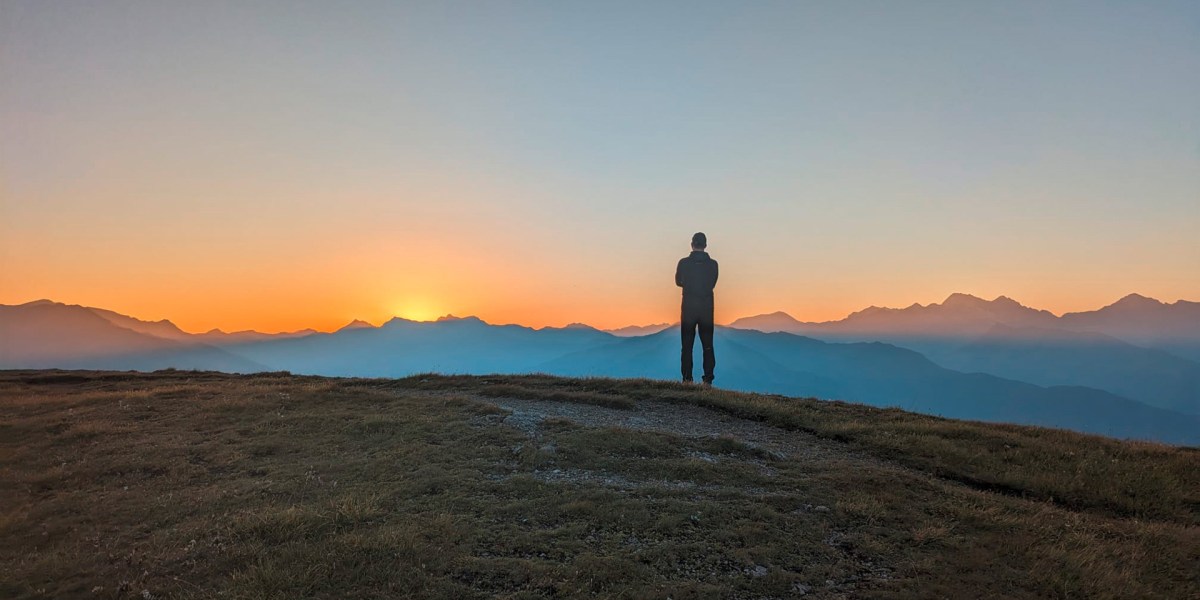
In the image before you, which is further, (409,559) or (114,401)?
(114,401)

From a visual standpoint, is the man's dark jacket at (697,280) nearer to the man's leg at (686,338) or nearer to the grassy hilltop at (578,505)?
the man's leg at (686,338)

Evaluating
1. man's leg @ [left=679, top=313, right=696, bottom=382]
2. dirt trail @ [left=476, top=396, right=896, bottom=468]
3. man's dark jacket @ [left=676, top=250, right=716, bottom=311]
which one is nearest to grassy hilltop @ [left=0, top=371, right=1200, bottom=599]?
dirt trail @ [left=476, top=396, right=896, bottom=468]

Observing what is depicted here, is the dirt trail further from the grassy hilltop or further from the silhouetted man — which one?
the silhouetted man

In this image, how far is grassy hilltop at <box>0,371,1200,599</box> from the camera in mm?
7562

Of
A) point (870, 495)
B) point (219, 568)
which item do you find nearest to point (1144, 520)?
point (870, 495)

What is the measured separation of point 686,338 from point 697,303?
1.69 meters

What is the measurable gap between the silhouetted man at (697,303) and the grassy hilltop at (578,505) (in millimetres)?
6370

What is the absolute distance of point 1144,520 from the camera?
407 inches

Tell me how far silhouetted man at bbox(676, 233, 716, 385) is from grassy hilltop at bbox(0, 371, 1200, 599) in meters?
6.37

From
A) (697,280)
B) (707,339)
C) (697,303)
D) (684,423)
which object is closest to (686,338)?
(707,339)

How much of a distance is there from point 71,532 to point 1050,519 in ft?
58.4

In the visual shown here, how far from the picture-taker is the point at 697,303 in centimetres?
2434

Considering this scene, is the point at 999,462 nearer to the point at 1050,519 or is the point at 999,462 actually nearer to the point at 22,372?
the point at 1050,519

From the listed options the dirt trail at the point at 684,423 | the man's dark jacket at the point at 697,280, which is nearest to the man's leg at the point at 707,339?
the man's dark jacket at the point at 697,280
